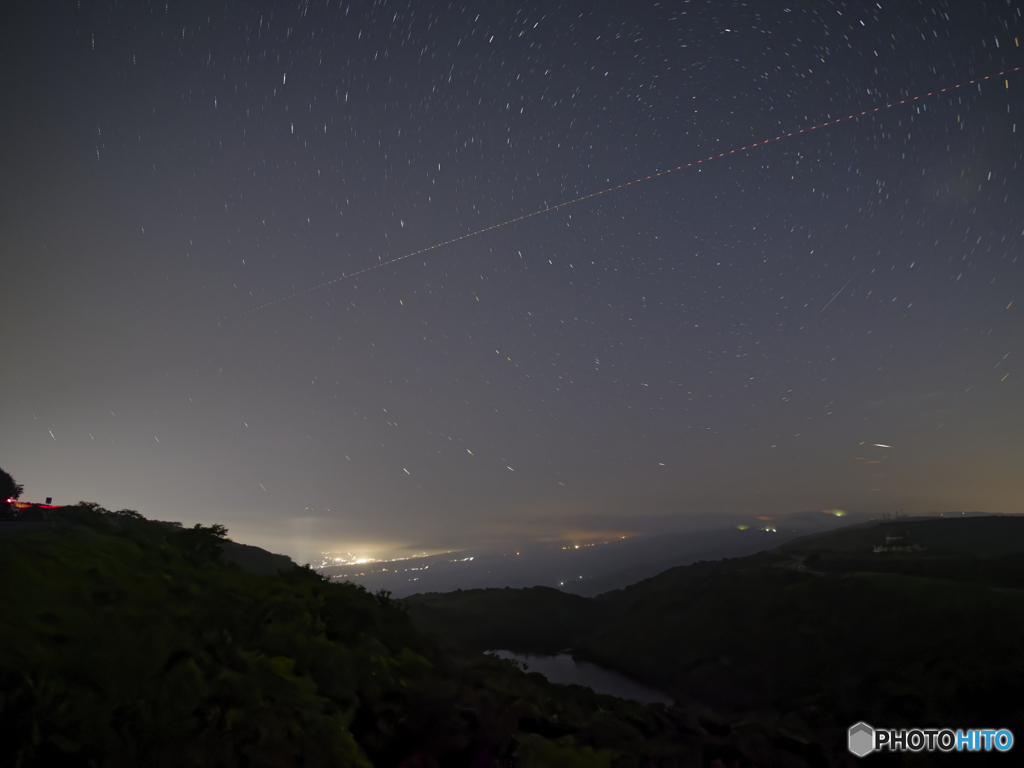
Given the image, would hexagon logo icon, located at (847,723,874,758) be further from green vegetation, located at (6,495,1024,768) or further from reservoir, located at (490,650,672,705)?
reservoir, located at (490,650,672,705)

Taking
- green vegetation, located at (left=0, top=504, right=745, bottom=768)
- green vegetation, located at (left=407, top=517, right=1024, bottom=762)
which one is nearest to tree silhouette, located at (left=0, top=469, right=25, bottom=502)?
green vegetation, located at (left=0, top=504, right=745, bottom=768)

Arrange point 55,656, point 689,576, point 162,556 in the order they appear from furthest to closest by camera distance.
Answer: point 689,576 → point 162,556 → point 55,656

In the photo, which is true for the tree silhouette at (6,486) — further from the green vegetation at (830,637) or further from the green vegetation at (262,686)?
the green vegetation at (830,637)

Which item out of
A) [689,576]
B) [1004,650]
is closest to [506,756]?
[1004,650]

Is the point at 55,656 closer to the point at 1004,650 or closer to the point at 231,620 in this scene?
the point at 231,620

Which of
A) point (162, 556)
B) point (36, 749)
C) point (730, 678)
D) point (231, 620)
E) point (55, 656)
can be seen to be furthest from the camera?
point (730, 678)
